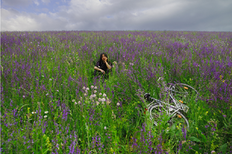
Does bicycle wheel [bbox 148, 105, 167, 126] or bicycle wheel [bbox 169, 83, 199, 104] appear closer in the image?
bicycle wheel [bbox 148, 105, 167, 126]

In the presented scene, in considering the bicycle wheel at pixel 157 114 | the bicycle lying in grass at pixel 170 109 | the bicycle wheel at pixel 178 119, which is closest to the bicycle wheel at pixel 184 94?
the bicycle lying in grass at pixel 170 109

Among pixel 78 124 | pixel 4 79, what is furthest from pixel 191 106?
pixel 4 79

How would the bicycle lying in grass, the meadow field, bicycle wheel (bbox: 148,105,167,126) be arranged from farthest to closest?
1. the bicycle lying in grass
2. bicycle wheel (bbox: 148,105,167,126)
3. the meadow field

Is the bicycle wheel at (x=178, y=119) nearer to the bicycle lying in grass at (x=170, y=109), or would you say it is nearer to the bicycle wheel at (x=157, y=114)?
the bicycle lying in grass at (x=170, y=109)

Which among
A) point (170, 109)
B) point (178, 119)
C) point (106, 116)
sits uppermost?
point (170, 109)

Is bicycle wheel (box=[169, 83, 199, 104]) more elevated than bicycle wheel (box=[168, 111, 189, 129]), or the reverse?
bicycle wheel (box=[169, 83, 199, 104])

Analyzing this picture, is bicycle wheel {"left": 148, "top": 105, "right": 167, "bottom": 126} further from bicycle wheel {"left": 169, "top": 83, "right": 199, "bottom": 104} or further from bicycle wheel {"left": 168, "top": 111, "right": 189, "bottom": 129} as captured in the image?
bicycle wheel {"left": 169, "top": 83, "right": 199, "bottom": 104}

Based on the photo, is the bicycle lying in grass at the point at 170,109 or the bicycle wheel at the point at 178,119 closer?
the bicycle lying in grass at the point at 170,109

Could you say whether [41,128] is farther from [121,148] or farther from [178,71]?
[178,71]

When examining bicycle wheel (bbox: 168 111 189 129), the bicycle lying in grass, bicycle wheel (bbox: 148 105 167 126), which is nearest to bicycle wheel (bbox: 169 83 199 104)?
the bicycle lying in grass

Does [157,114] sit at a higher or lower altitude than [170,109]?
lower

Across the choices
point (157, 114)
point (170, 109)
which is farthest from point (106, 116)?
point (170, 109)

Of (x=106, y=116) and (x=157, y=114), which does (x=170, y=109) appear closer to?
(x=157, y=114)

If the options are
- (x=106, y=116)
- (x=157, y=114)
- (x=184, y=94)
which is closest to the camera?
(x=106, y=116)
